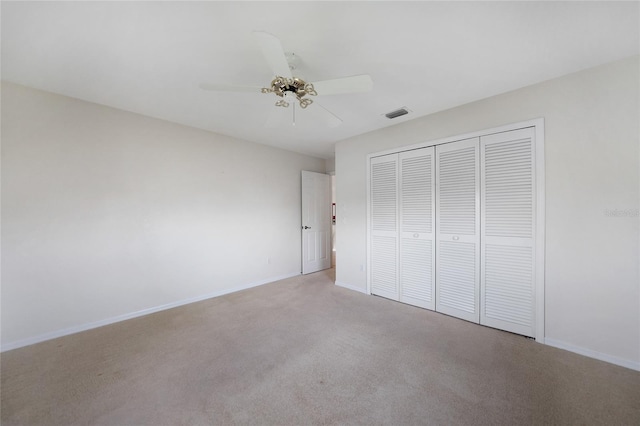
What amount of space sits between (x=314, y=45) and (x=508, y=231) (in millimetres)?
2552

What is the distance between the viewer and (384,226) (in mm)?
3451

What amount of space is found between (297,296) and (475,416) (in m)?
2.46

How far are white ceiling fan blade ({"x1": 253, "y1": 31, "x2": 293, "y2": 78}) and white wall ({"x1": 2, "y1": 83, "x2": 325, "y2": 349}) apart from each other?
2.43 meters

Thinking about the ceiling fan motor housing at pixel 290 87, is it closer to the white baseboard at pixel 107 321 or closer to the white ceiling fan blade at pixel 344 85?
the white ceiling fan blade at pixel 344 85

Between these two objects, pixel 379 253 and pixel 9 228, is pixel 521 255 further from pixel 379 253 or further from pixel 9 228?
pixel 9 228

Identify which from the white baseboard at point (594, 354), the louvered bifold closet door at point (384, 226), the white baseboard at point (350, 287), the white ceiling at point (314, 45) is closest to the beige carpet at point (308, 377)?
the white baseboard at point (594, 354)

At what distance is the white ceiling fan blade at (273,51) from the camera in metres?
1.24

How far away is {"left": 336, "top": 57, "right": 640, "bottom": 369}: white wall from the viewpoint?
6.15 ft

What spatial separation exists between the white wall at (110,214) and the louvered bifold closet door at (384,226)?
2014 mm

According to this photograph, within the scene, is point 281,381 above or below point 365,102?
below

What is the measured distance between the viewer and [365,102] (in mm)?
2625

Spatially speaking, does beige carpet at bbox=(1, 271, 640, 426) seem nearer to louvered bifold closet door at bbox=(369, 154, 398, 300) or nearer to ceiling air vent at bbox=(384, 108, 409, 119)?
louvered bifold closet door at bbox=(369, 154, 398, 300)

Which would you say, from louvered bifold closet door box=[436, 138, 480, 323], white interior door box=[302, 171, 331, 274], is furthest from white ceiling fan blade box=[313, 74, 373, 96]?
white interior door box=[302, 171, 331, 274]

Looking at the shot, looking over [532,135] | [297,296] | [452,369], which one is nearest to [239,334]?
[297,296]
